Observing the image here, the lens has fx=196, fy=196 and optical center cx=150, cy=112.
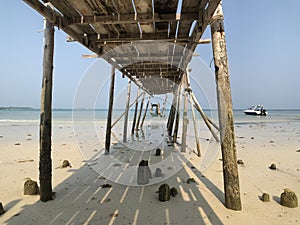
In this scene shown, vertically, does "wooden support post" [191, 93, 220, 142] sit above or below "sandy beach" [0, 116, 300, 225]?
above

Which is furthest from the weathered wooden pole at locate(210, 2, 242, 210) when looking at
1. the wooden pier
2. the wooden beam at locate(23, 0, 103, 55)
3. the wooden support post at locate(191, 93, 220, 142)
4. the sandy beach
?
the wooden support post at locate(191, 93, 220, 142)

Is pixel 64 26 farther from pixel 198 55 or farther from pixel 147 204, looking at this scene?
pixel 198 55

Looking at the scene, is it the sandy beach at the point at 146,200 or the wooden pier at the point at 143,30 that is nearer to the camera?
the sandy beach at the point at 146,200

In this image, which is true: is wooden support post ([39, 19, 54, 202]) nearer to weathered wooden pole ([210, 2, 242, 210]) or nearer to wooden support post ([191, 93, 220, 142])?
weathered wooden pole ([210, 2, 242, 210])

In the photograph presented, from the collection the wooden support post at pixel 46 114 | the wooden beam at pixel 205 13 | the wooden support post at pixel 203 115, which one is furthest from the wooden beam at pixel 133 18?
the wooden support post at pixel 203 115

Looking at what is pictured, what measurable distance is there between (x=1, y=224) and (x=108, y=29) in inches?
151

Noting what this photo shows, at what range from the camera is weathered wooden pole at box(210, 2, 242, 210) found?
292cm

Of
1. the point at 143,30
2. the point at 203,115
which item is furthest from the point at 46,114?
the point at 203,115

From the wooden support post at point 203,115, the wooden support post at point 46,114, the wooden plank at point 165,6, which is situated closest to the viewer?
the wooden plank at point 165,6

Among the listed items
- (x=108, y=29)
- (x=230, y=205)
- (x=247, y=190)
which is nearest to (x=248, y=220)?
(x=230, y=205)

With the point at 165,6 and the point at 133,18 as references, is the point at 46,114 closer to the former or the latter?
the point at 133,18

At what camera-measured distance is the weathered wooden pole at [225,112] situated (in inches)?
115

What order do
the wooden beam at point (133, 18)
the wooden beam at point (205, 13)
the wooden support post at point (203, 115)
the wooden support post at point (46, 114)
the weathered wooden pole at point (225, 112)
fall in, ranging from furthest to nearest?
the wooden support post at point (203, 115) < the wooden beam at point (133, 18) < the wooden support post at point (46, 114) < the weathered wooden pole at point (225, 112) < the wooden beam at point (205, 13)

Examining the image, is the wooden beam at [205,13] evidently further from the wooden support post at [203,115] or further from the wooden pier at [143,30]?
the wooden support post at [203,115]
